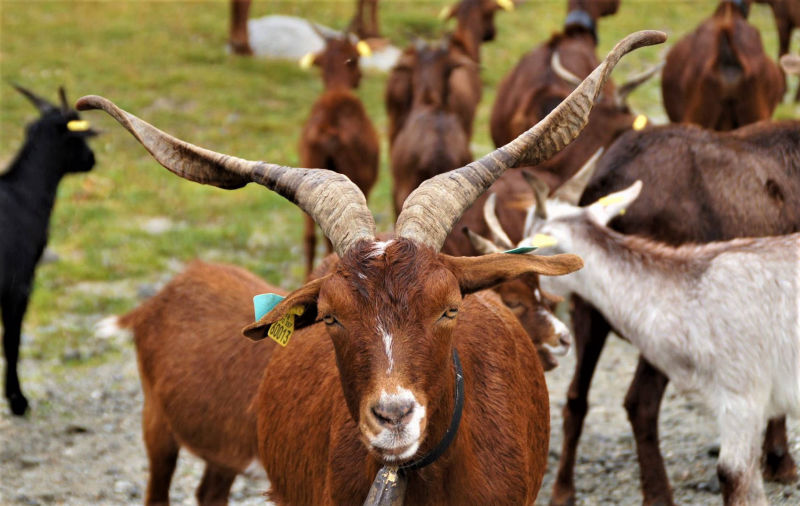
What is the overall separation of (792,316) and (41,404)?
17.9 ft

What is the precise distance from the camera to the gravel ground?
20.2 ft

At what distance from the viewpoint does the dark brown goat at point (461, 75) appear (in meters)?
11.0

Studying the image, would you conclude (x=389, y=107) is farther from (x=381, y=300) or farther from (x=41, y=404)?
(x=381, y=300)

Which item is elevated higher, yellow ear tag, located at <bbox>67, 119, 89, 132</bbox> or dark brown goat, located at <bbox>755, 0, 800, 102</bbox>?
dark brown goat, located at <bbox>755, 0, 800, 102</bbox>

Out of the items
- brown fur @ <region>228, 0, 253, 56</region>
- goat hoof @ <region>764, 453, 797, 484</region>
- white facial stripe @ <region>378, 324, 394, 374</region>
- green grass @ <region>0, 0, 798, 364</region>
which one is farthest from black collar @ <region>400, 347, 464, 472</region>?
brown fur @ <region>228, 0, 253, 56</region>

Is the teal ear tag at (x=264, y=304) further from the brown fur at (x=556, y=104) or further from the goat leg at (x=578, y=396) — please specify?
the brown fur at (x=556, y=104)

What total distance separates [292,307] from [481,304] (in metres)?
1.17

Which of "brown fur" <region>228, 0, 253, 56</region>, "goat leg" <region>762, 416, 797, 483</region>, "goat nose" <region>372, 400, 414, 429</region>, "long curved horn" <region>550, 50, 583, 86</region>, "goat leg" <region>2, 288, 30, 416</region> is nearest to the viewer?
"goat nose" <region>372, 400, 414, 429</region>

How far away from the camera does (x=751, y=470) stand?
186 inches

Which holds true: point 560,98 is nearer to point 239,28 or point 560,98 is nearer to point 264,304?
point 264,304

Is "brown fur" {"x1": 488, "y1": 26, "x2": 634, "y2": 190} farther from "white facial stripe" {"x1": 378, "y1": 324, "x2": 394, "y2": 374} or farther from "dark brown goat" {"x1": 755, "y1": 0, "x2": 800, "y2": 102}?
"dark brown goat" {"x1": 755, "y1": 0, "x2": 800, "y2": 102}

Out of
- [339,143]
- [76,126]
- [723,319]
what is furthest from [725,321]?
[76,126]

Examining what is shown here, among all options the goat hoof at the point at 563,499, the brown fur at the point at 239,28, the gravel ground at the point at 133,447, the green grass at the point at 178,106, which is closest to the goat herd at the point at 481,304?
the goat hoof at the point at 563,499

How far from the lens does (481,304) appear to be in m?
4.36
